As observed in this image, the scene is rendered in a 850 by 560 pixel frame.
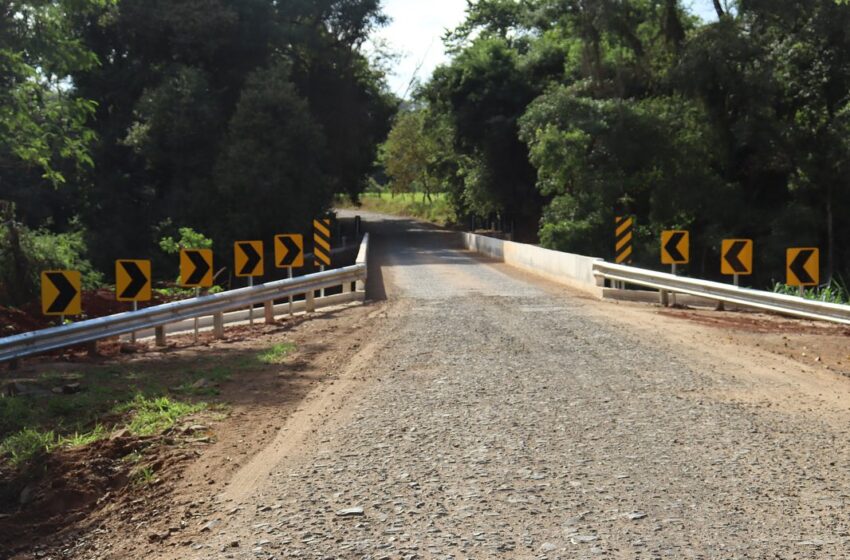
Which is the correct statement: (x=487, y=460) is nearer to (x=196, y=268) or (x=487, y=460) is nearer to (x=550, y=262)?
(x=196, y=268)

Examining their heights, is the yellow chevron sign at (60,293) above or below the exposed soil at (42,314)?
above

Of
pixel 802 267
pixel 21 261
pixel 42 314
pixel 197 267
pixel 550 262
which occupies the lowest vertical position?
pixel 550 262

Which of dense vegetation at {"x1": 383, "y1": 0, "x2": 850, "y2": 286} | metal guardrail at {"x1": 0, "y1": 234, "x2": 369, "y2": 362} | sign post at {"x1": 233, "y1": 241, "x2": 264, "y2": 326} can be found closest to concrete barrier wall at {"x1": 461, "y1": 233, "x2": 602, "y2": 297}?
dense vegetation at {"x1": 383, "y1": 0, "x2": 850, "y2": 286}

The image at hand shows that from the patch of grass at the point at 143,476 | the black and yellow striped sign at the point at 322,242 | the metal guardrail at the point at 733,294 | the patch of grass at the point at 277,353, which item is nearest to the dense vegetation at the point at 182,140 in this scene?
the black and yellow striped sign at the point at 322,242

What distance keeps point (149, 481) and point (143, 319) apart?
6441 mm

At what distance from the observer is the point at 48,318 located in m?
16.7

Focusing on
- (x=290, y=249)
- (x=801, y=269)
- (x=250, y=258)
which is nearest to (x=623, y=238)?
(x=801, y=269)

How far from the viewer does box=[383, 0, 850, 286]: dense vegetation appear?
111 ft

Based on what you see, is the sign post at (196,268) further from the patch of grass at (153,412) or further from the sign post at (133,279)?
the patch of grass at (153,412)

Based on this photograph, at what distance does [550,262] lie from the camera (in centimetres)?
2752

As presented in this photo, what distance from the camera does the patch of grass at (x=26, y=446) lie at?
298 inches

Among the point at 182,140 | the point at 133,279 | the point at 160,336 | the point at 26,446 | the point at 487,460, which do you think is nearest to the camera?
the point at 487,460

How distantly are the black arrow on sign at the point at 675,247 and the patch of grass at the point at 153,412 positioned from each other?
1233 centimetres

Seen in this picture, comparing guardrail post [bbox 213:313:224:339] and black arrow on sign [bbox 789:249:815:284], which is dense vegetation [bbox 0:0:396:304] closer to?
guardrail post [bbox 213:313:224:339]
